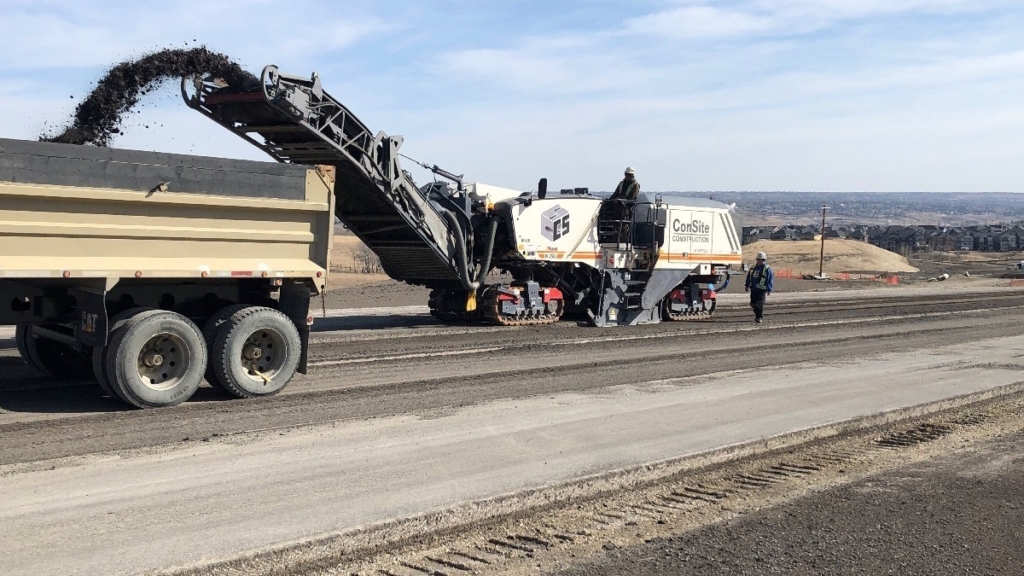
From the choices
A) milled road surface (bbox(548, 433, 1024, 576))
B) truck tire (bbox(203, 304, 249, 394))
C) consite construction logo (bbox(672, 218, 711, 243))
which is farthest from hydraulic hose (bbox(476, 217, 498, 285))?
milled road surface (bbox(548, 433, 1024, 576))

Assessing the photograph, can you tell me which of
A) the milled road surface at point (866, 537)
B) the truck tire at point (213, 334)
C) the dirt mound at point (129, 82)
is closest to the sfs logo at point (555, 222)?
the dirt mound at point (129, 82)

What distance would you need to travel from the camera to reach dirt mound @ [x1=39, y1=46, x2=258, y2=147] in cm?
1132

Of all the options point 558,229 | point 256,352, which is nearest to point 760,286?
point 558,229

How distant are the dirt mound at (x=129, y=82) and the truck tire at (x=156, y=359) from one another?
3.10 meters

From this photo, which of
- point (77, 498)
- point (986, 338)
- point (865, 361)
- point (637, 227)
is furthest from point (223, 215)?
point (986, 338)

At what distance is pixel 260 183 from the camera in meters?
9.75

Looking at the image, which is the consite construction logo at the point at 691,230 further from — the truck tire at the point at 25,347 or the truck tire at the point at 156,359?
the truck tire at the point at 25,347

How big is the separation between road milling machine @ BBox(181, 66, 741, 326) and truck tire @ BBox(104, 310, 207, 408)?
380cm

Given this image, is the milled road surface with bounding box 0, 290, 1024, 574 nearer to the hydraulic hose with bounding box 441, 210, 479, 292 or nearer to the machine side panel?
the hydraulic hose with bounding box 441, 210, 479, 292

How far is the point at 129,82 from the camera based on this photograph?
11773 mm

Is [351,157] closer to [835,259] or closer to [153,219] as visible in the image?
[153,219]

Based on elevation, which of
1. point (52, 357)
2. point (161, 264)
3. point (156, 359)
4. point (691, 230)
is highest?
point (691, 230)

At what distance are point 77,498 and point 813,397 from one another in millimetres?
7468

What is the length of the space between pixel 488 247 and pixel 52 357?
8108 mm
